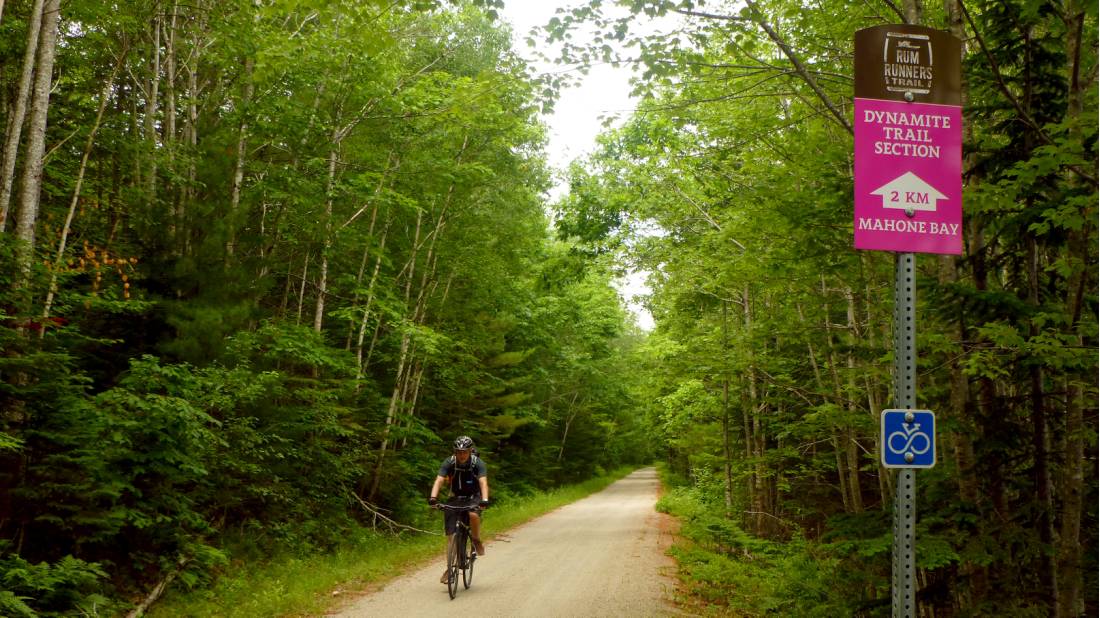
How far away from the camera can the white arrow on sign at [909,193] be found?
268 centimetres

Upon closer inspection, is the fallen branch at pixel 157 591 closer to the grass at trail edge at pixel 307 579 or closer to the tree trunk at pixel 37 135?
the grass at trail edge at pixel 307 579

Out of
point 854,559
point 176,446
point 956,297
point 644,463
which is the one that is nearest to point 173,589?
point 176,446

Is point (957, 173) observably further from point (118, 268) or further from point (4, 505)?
point (118, 268)

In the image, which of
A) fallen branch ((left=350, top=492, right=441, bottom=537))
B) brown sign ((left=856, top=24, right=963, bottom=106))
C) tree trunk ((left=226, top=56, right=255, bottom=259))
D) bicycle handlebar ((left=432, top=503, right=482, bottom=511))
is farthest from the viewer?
fallen branch ((left=350, top=492, right=441, bottom=537))

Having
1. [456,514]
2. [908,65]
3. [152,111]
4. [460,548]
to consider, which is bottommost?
[460,548]

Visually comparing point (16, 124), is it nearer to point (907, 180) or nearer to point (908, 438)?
point (907, 180)

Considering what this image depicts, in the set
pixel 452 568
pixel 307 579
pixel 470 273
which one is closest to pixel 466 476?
pixel 452 568

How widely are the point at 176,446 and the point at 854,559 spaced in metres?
6.94

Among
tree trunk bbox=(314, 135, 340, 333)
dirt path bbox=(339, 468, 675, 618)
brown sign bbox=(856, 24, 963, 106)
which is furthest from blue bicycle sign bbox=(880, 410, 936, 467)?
tree trunk bbox=(314, 135, 340, 333)

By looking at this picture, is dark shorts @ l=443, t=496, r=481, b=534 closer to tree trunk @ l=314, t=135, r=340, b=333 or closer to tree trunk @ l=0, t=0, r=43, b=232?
tree trunk @ l=314, t=135, r=340, b=333

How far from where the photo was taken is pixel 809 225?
607 cm

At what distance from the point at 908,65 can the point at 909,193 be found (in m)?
0.52

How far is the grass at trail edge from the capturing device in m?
7.64

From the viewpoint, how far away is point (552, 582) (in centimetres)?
953
